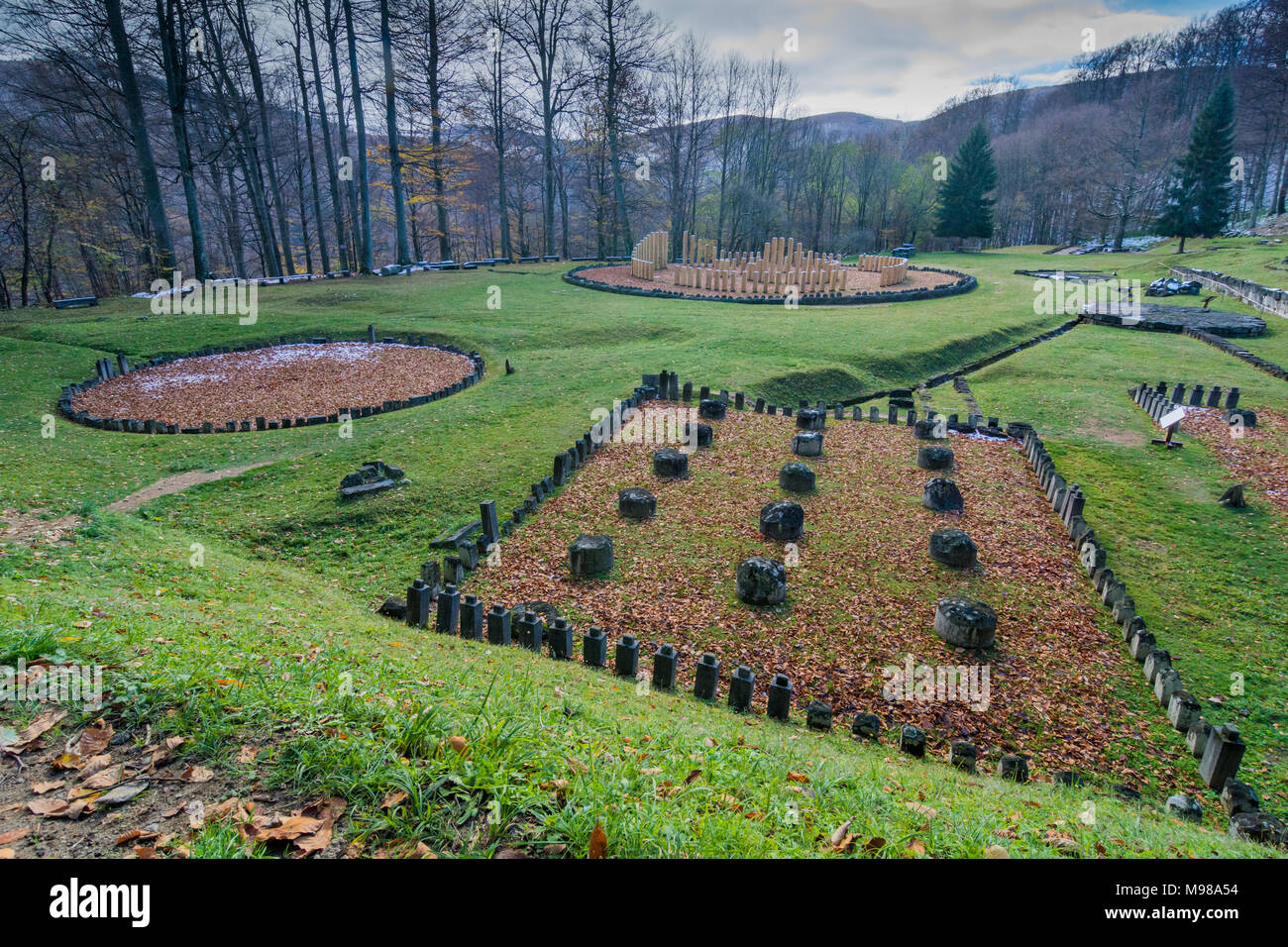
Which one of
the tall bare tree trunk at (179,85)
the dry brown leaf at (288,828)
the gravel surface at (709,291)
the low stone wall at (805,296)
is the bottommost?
the dry brown leaf at (288,828)

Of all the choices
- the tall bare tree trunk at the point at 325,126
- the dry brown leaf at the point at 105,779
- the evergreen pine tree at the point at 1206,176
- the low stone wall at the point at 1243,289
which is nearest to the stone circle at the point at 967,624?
the dry brown leaf at the point at 105,779

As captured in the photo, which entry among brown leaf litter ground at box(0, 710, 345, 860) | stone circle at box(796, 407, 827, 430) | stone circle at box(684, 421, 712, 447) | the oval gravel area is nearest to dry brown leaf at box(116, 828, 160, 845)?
A: brown leaf litter ground at box(0, 710, 345, 860)

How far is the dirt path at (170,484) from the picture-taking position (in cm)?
953

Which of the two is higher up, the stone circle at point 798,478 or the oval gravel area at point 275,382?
the oval gravel area at point 275,382

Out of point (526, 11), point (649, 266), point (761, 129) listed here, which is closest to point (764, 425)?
point (649, 266)

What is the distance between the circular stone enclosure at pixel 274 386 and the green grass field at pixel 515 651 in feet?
2.96

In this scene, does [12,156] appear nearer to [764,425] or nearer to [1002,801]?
[764,425]

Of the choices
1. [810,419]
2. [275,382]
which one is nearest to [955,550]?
[810,419]

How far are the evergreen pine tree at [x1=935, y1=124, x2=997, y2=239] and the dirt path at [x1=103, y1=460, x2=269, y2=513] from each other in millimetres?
55952

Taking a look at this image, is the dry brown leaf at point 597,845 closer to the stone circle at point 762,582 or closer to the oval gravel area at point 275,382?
the stone circle at point 762,582

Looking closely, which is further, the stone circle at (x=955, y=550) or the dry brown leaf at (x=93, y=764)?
the stone circle at (x=955, y=550)

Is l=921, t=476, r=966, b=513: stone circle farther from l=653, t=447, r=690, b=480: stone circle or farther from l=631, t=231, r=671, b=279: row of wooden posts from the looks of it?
l=631, t=231, r=671, b=279: row of wooden posts

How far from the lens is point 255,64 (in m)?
29.3

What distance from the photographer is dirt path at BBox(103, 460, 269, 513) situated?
31.3ft
